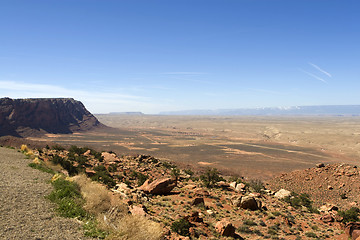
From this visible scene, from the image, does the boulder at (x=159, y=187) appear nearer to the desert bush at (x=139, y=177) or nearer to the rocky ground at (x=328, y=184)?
the desert bush at (x=139, y=177)

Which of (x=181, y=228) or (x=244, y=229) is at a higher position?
(x=181, y=228)

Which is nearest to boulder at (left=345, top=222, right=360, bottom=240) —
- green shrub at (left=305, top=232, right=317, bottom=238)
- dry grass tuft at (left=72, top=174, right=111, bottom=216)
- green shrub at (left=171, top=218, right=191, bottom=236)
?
green shrub at (left=305, top=232, right=317, bottom=238)

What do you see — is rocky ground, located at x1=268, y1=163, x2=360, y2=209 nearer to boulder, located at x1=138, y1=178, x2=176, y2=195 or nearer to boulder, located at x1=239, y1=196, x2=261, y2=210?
boulder, located at x1=239, y1=196, x2=261, y2=210

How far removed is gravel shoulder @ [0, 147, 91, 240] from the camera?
589 cm

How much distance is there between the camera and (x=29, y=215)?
6871 mm

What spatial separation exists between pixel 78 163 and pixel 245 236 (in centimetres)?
A: 1903

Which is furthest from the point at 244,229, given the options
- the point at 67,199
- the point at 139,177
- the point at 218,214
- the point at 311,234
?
the point at 139,177

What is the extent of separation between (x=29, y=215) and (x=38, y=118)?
11537 cm

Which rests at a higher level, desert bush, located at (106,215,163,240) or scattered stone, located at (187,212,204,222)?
desert bush, located at (106,215,163,240)

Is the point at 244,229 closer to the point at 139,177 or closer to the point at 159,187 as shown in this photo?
the point at 159,187

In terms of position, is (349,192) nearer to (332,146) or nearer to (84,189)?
(84,189)

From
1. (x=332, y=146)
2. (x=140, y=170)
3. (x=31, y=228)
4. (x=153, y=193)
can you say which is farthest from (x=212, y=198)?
(x=332, y=146)

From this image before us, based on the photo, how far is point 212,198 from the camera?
56.6ft

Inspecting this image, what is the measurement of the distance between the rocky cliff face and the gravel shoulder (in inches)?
3571
